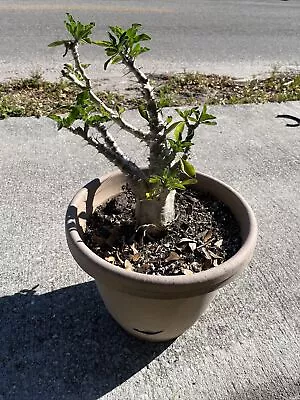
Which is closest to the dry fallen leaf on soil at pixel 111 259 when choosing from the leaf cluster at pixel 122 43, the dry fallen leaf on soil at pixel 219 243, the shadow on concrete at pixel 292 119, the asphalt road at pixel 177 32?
→ the dry fallen leaf on soil at pixel 219 243

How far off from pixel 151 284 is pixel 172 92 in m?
3.37

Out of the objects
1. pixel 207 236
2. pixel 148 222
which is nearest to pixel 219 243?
pixel 207 236

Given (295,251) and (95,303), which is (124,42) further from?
(295,251)

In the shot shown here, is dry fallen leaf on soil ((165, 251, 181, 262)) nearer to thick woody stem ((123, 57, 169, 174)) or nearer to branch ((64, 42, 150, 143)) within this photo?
thick woody stem ((123, 57, 169, 174))

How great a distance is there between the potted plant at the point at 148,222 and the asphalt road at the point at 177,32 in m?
3.41

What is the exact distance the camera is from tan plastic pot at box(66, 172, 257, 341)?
1.92 meters

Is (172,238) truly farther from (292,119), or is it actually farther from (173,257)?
(292,119)

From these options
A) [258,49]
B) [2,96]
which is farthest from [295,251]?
[258,49]

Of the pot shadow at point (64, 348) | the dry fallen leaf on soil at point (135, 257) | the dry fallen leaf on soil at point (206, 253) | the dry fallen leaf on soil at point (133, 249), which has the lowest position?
the pot shadow at point (64, 348)

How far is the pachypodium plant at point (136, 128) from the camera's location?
6.15 ft

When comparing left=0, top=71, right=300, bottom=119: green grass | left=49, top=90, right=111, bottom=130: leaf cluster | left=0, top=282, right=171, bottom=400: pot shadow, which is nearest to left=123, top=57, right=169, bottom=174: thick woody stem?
left=49, top=90, right=111, bottom=130: leaf cluster

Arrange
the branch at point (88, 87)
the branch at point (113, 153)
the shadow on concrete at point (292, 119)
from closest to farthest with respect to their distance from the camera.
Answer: the branch at point (88, 87) → the branch at point (113, 153) → the shadow on concrete at point (292, 119)

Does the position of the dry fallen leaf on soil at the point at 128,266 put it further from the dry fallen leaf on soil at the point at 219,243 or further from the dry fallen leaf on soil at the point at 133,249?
the dry fallen leaf on soil at the point at 219,243

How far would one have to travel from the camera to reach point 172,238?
7.62 feet
